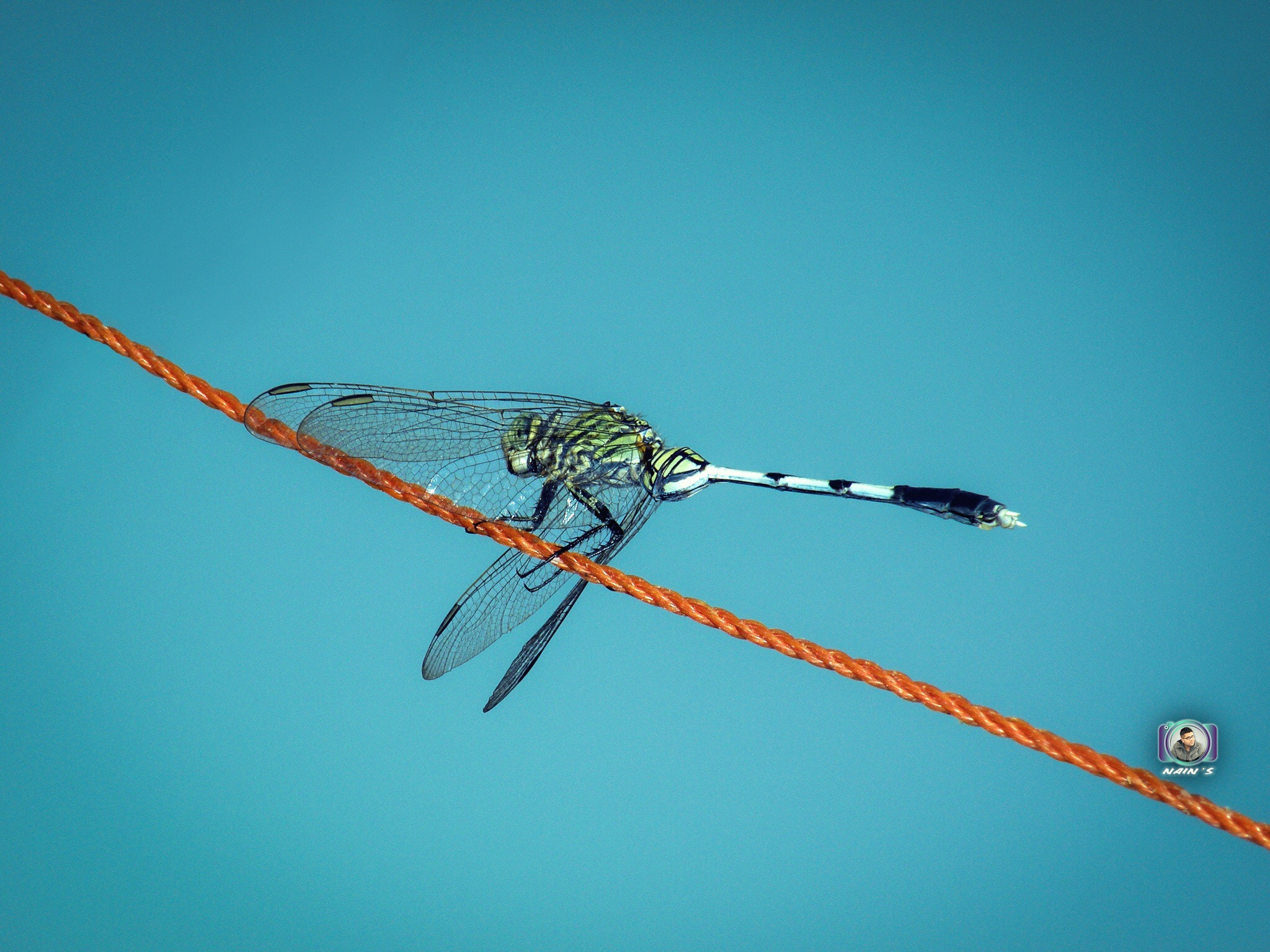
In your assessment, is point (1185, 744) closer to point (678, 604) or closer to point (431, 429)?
point (678, 604)

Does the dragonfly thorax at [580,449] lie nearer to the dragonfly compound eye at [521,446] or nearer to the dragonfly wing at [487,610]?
the dragonfly compound eye at [521,446]

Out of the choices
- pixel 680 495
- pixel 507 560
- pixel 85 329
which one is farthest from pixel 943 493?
pixel 85 329

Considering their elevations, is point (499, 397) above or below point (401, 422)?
above

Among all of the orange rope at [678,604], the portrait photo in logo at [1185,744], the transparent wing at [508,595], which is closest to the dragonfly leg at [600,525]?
the transparent wing at [508,595]

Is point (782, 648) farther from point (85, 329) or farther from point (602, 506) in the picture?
point (85, 329)

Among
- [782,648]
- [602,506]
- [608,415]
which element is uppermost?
[608,415]

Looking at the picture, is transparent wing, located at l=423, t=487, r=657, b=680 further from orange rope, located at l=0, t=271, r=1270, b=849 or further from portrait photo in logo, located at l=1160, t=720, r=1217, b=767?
portrait photo in logo, located at l=1160, t=720, r=1217, b=767
